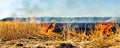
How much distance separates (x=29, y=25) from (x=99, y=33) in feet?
9.11

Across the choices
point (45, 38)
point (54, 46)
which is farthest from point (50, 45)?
point (45, 38)

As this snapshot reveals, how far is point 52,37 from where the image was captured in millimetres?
8844

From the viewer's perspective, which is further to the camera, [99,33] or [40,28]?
[40,28]

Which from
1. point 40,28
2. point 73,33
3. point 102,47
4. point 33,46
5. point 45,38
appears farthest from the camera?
point 40,28

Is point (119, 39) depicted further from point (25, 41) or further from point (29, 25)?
point (29, 25)

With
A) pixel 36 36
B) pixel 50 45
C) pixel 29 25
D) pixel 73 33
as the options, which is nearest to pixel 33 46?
pixel 50 45

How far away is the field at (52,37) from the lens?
7.33m

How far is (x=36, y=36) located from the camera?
931cm

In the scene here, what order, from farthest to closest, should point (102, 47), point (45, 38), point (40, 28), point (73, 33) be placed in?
1. point (40, 28)
2. point (45, 38)
3. point (73, 33)
4. point (102, 47)

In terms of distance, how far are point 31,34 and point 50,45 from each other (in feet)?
6.25

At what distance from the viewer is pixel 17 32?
930cm

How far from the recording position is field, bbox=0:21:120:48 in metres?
7.33

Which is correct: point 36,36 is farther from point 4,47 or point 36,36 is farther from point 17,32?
point 4,47

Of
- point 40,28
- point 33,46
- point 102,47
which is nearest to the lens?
point 102,47
